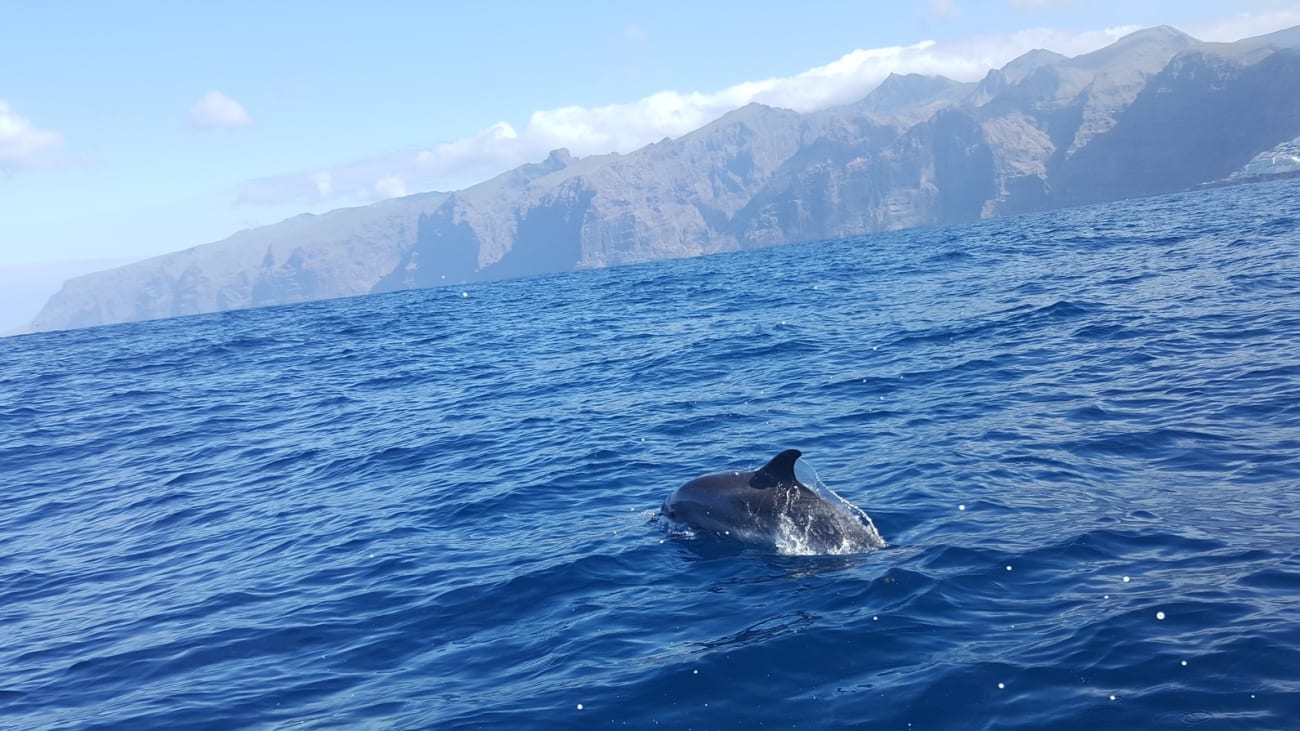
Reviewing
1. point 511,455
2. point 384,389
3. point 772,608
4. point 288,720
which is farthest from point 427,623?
point 384,389

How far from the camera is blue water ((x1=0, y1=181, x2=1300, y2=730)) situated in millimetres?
7992

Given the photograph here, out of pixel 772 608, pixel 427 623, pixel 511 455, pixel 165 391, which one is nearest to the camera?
pixel 772 608

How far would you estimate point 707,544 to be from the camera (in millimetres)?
12141

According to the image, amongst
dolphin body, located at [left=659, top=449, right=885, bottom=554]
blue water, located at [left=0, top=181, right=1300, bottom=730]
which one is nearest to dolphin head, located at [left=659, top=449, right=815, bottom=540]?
dolphin body, located at [left=659, top=449, right=885, bottom=554]

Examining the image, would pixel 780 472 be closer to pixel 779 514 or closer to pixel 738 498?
pixel 779 514

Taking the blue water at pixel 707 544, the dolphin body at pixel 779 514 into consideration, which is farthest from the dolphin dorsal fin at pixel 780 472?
the blue water at pixel 707 544

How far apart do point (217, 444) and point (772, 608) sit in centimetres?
1907

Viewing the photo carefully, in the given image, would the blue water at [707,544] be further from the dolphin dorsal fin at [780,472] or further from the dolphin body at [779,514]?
the dolphin dorsal fin at [780,472]

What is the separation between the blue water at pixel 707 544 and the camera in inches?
315

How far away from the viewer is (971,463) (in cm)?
1391

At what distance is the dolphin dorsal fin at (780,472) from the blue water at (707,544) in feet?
3.38

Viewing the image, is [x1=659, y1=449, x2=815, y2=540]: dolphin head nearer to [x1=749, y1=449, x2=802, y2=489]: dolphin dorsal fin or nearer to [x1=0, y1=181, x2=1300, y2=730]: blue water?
[x1=749, y1=449, x2=802, y2=489]: dolphin dorsal fin

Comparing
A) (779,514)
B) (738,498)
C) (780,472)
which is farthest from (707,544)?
(780,472)

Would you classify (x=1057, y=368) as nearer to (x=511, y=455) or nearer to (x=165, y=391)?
(x=511, y=455)
